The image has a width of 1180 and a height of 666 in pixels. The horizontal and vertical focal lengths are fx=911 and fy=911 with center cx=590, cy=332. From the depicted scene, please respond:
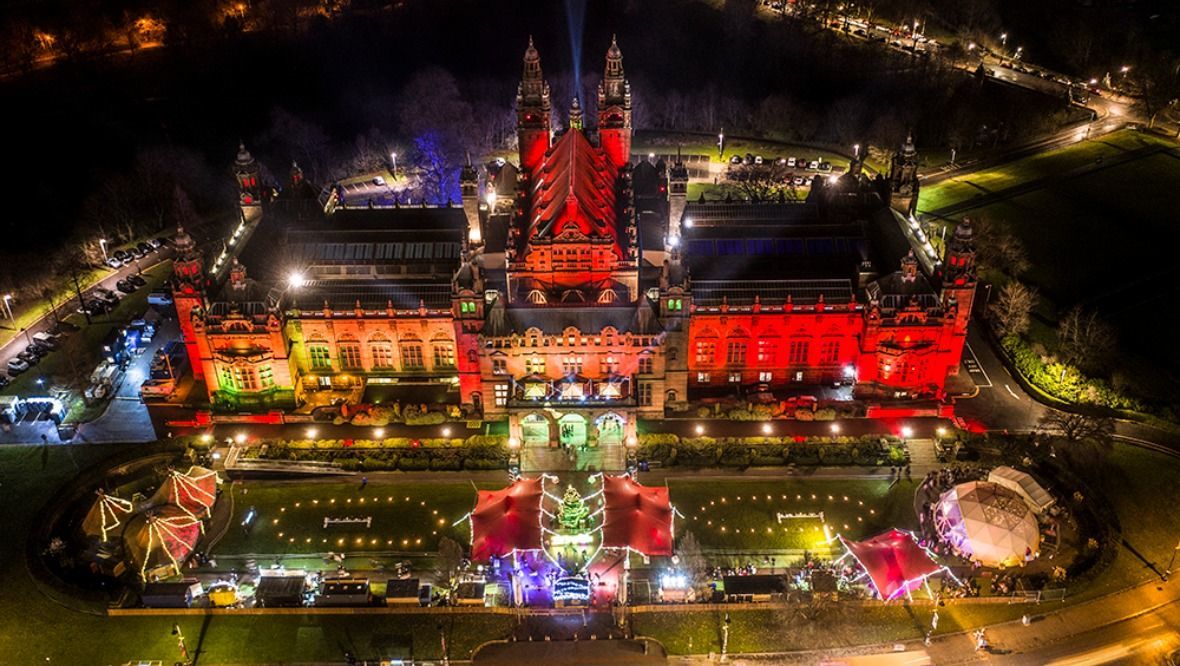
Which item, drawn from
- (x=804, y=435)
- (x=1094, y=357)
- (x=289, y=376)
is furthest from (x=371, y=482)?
(x=1094, y=357)

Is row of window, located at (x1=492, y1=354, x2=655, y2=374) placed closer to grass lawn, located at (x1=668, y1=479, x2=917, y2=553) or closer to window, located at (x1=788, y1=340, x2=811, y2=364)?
grass lawn, located at (x1=668, y1=479, x2=917, y2=553)

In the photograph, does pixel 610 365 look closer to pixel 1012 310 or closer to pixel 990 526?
pixel 990 526

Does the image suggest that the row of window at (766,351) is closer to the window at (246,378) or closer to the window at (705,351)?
the window at (705,351)

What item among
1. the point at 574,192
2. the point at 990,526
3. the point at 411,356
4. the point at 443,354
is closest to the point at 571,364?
the point at 443,354

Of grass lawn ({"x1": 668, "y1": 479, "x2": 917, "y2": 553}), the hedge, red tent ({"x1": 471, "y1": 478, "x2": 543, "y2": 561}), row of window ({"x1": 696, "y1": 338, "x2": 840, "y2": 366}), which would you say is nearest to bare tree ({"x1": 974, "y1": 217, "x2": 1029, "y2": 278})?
row of window ({"x1": 696, "y1": 338, "x2": 840, "y2": 366})

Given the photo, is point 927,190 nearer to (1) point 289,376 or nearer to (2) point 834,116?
(2) point 834,116

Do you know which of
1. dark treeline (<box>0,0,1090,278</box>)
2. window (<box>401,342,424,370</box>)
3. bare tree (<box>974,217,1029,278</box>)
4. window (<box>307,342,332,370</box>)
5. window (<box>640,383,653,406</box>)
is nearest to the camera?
window (<box>640,383,653,406</box>)

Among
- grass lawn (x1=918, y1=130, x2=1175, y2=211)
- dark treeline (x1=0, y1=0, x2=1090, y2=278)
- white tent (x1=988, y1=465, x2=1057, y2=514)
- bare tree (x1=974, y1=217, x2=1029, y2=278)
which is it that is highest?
dark treeline (x1=0, y1=0, x2=1090, y2=278)
